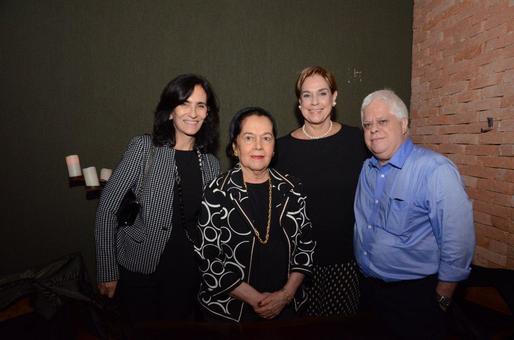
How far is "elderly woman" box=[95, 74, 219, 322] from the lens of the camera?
5.50 feet

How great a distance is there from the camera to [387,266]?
154 cm

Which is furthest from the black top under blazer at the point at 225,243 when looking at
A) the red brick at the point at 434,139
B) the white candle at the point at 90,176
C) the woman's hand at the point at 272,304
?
the red brick at the point at 434,139

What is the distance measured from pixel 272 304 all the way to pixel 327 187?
2.48 feet

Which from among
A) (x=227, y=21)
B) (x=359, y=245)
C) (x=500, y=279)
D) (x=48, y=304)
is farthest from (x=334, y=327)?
(x=227, y=21)

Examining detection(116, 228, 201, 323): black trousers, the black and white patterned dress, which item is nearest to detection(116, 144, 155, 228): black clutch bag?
detection(116, 228, 201, 323): black trousers

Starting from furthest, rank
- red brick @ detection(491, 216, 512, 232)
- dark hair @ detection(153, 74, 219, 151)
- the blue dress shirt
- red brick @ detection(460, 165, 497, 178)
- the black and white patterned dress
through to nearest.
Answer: red brick @ detection(460, 165, 497, 178)
red brick @ detection(491, 216, 512, 232)
the black and white patterned dress
dark hair @ detection(153, 74, 219, 151)
the blue dress shirt

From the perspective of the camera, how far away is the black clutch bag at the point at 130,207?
5.55ft

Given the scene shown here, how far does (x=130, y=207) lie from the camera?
5.55ft

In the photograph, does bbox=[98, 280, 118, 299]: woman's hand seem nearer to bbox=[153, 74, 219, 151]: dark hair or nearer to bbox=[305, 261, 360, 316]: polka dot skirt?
bbox=[153, 74, 219, 151]: dark hair

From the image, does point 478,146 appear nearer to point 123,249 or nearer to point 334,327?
point 334,327

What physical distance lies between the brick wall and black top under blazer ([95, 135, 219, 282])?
2.22 meters

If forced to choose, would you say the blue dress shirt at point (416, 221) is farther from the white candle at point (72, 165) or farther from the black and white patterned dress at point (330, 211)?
the white candle at point (72, 165)

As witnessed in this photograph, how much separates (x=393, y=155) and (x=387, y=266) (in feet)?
1.82

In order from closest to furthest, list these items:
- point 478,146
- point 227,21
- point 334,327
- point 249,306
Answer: point 334,327, point 249,306, point 478,146, point 227,21
